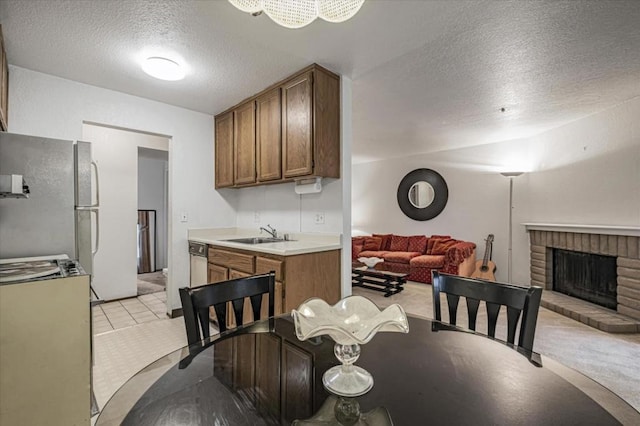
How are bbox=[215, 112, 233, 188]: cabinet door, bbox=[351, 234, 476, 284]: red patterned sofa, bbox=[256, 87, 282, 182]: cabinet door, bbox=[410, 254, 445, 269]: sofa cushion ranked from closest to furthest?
bbox=[256, 87, 282, 182]: cabinet door, bbox=[215, 112, 233, 188]: cabinet door, bbox=[351, 234, 476, 284]: red patterned sofa, bbox=[410, 254, 445, 269]: sofa cushion

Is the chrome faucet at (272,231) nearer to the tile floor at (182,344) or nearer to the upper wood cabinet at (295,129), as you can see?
the upper wood cabinet at (295,129)

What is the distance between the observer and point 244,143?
3117mm

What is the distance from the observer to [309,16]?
4.37ft

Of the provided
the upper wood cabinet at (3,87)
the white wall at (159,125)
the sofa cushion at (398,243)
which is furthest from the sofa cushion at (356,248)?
the upper wood cabinet at (3,87)

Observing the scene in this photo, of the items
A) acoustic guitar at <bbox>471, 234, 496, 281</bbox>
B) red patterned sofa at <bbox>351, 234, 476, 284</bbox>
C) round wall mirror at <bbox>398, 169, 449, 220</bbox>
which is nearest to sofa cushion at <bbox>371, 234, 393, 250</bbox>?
red patterned sofa at <bbox>351, 234, 476, 284</bbox>

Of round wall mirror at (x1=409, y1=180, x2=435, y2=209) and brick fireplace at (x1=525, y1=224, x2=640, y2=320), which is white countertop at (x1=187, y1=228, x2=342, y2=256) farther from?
round wall mirror at (x1=409, y1=180, x2=435, y2=209)

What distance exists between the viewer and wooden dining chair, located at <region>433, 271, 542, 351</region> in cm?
113

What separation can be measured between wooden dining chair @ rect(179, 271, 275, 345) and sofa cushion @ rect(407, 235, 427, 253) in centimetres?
454

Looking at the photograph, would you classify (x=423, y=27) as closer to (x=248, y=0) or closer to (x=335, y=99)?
(x=335, y=99)

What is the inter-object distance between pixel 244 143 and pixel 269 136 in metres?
0.43

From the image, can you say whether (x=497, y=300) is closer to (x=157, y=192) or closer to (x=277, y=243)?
(x=277, y=243)

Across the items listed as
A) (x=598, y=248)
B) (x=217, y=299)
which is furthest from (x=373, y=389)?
(x=598, y=248)

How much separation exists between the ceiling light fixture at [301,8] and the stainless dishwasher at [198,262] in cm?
233

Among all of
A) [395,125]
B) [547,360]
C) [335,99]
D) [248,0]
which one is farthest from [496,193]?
[248,0]
